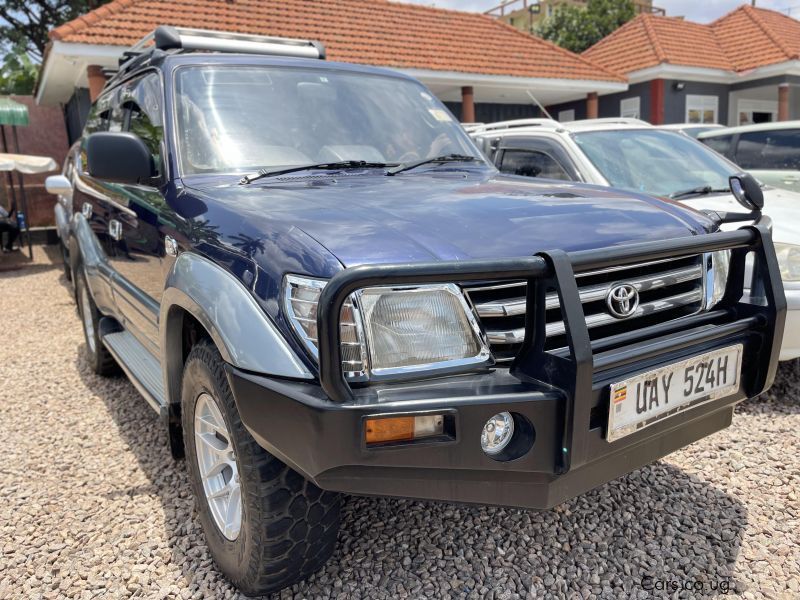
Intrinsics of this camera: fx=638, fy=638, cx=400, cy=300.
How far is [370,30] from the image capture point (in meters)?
13.0

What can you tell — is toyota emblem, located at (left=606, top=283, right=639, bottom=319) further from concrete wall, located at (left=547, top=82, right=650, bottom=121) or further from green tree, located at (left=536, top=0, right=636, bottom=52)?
green tree, located at (left=536, top=0, right=636, bottom=52)

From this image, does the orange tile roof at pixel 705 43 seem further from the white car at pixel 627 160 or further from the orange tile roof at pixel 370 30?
the white car at pixel 627 160

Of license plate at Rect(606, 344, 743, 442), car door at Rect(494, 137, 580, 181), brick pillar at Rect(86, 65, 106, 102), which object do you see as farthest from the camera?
brick pillar at Rect(86, 65, 106, 102)

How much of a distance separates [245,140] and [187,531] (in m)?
1.66

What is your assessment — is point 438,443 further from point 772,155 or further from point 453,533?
point 772,155

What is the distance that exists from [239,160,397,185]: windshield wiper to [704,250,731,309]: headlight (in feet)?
4.67

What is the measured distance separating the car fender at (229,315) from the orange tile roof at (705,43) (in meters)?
16.5

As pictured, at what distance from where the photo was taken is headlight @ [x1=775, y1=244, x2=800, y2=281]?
3467 millimetres

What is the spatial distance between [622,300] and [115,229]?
2.66 m

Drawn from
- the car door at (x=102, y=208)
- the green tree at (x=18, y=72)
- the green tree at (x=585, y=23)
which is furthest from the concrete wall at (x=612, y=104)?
the green tree at (x=18, y=72)

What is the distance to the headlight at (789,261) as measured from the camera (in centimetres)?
347

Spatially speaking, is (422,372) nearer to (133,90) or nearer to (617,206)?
(617,206)

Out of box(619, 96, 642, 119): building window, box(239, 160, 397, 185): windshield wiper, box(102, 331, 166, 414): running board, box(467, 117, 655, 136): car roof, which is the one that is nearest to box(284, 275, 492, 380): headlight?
box(239, 160, 397, 185): windshield wiper

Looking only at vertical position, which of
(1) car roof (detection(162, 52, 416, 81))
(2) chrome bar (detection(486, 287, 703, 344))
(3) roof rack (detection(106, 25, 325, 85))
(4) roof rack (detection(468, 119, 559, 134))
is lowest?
(2) chrome bar (detection(486, 287, 703, 344))
